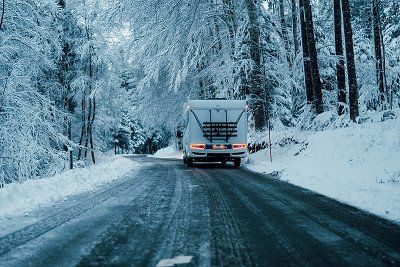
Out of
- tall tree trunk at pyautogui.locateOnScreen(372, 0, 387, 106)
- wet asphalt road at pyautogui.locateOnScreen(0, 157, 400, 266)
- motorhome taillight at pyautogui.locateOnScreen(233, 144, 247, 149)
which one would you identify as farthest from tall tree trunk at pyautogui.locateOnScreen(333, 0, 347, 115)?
wet asphalt road at pyautogui.locateOnScreen(0, 157, 400, 266)

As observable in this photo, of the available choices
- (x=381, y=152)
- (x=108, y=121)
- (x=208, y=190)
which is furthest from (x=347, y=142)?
(x=108, y=121)

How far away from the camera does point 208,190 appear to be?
30.5 ft

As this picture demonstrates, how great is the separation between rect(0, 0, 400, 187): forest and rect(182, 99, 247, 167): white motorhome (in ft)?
6.04

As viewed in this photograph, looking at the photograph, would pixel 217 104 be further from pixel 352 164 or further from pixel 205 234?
pixel 205 234

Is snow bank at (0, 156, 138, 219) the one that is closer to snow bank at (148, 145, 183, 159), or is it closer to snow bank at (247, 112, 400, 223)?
snow bank at (247, 112, 400, 223)

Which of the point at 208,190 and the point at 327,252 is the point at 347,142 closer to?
the point at 208,190

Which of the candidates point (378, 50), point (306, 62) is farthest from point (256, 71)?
point (378, 50)

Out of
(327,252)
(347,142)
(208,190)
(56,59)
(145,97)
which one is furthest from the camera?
(145,97)

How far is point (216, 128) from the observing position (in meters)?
17.7

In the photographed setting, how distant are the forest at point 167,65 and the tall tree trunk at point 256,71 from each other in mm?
61

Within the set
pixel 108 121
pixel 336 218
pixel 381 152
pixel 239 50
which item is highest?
pixel 239 50

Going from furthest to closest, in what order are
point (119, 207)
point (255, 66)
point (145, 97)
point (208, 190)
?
point (145, 97) < point (255, 66) < point (208, 190) < point (119, 207)

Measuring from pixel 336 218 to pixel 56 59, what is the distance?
2360 cm

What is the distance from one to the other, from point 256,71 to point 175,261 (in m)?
18.2
